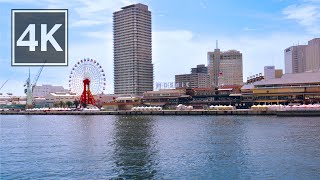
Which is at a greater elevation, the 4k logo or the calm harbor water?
the 4k logo

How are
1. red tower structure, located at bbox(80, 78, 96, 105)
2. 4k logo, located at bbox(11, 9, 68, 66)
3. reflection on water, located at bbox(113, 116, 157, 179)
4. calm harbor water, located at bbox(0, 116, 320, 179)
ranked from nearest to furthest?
4k logo, located at bbox(11, 9, 68, 66), calm harbor water, located at bbox(0, 116, 320, 179), reflection on water, located at bbox(113, 116, 157, 179), red tower structure, located at bbox(80, 78, 96, 105)

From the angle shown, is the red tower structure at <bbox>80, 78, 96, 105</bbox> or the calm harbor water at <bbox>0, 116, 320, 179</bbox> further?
the red tower structure at <bbox>80, 78, 96, 105</bbox>

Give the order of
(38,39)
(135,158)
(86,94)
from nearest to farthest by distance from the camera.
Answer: (38,39)
(135,158)
(86,94)

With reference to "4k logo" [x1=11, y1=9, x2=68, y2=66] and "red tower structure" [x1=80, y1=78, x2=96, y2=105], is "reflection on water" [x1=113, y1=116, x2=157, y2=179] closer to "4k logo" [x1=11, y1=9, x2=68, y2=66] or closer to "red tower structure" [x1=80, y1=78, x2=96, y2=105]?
"4k logo" [x1=11, y1=9, x2=68, y2=66]

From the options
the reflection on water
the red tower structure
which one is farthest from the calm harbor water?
the red tower structure

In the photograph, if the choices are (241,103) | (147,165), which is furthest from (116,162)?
(241,103)

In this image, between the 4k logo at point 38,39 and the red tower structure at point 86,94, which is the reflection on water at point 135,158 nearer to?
the 4k logo at point 38,39

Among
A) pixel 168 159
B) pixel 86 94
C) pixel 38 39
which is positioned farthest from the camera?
pixel 86 94

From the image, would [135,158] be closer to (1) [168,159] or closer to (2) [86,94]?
(1) [168,159]

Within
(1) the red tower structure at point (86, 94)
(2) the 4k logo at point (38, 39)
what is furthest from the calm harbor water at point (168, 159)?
(1) the red tower structure at point (86, 94)

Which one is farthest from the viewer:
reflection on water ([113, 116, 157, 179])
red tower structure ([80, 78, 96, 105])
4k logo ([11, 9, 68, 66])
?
red tower structure ([80, 78, 96, 105])

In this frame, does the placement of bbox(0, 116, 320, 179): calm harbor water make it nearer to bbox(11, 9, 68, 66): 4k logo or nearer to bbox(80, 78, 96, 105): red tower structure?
bbox(11, 9, 68, 66): 4k logo

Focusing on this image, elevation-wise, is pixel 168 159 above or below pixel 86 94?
below

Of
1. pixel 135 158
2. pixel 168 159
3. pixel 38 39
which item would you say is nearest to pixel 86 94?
pixel 135 158
